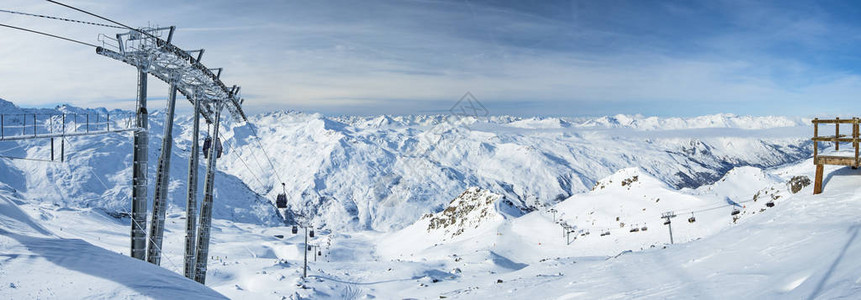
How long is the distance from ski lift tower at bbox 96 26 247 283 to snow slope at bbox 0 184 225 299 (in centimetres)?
756

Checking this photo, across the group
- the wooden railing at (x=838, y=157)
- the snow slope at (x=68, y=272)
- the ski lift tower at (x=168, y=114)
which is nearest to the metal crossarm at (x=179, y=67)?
the ski lift tower at (x=168, y=114)

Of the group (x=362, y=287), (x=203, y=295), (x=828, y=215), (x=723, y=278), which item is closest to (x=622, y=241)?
(x=362, y=287)

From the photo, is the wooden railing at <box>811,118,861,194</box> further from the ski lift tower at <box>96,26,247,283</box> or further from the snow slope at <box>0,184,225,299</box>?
the ski lift tower at <box>96,26,247,283</box>

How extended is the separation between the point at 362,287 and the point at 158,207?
80.0ft

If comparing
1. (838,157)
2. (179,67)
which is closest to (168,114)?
(179,67)

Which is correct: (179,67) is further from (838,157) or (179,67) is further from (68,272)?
(838,157)

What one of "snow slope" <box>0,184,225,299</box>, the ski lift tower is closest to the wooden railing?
"snow slope" <box>0,184,225,299</box>

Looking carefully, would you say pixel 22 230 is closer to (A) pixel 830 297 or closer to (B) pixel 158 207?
(B) pixel 158 207

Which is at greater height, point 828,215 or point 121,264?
point 828,215

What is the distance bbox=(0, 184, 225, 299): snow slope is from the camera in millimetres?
9406

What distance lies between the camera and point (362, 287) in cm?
4325

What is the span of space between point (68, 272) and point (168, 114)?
1466 centimetres

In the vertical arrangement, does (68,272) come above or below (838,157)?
below

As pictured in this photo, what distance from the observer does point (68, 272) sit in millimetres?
10141
